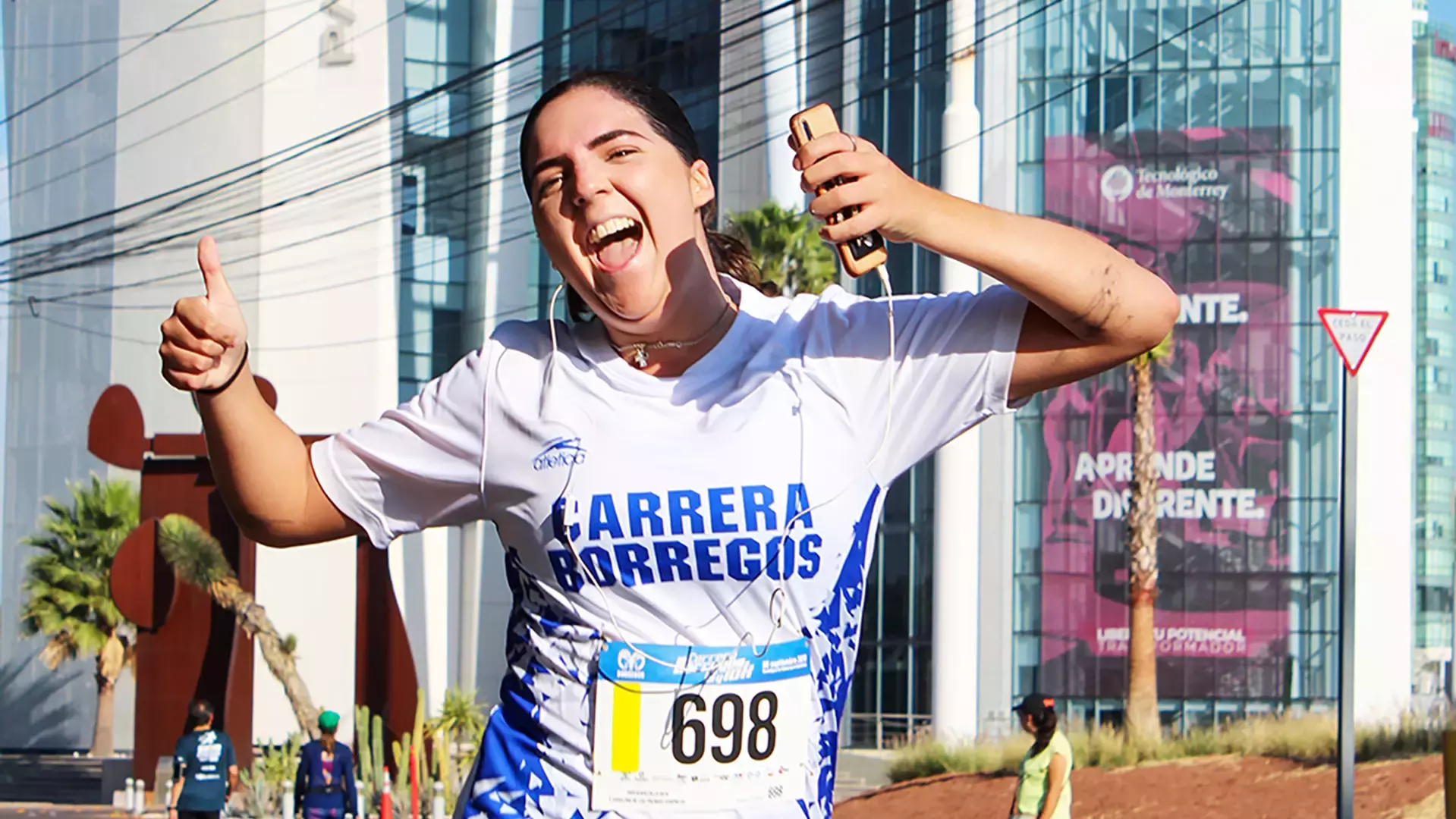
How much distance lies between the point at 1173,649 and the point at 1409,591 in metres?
4.46

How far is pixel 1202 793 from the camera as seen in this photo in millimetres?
21391

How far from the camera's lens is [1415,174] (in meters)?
35.4

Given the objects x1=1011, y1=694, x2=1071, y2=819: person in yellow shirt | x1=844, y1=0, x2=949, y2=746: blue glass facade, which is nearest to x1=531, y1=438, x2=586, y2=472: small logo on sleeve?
Result: x1=1011, y1=694, x2=1071, y2=819: person in yellow shirt

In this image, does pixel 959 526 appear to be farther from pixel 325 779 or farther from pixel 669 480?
pixel 669 480

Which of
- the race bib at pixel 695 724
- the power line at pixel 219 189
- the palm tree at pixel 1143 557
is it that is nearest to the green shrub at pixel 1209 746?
the palm tree at pixel 1143 557

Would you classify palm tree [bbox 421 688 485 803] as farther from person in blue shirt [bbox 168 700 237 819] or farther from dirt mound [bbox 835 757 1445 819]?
person in blue shirt [bbox 168 700 237 819]

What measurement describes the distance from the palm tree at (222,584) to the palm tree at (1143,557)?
12.7 m

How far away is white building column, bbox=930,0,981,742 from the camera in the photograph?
3606 cm

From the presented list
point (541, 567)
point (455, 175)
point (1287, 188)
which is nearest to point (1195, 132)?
point (1287, 188)

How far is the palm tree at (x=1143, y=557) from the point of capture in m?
29.4

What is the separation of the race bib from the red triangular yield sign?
28.0 ft

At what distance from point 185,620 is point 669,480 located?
977 inches

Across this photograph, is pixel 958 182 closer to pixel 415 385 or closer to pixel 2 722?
pixel 415 385

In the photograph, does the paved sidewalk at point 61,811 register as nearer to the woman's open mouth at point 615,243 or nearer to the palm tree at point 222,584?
the palm tree at point 222,584
